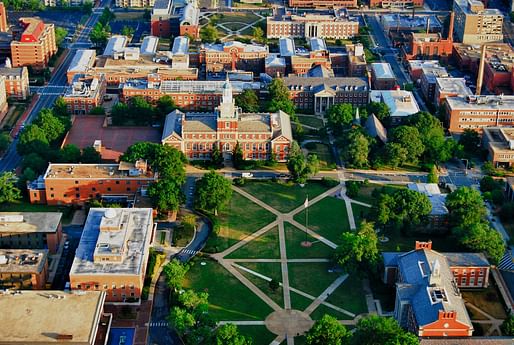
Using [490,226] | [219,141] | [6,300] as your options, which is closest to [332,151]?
[219,141]

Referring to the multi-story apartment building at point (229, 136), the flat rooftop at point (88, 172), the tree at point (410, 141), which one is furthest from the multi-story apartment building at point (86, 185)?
the tree at point (410, 141)

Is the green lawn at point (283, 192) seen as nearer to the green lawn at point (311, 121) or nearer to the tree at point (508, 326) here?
the green lawn at point (311, 121)

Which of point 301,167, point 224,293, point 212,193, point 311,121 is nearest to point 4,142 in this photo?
point 212,193

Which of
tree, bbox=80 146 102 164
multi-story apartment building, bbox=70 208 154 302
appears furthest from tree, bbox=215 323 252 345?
tree, bbox=80 146 102 164

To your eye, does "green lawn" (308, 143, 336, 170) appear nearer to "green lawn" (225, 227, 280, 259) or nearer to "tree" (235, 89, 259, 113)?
"tree" (235, 89, 259, 113)

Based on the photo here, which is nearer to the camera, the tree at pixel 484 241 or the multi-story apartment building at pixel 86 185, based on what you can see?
the tree at pixel 484 241

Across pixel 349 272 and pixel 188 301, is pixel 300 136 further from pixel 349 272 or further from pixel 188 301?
pixel 188 301
